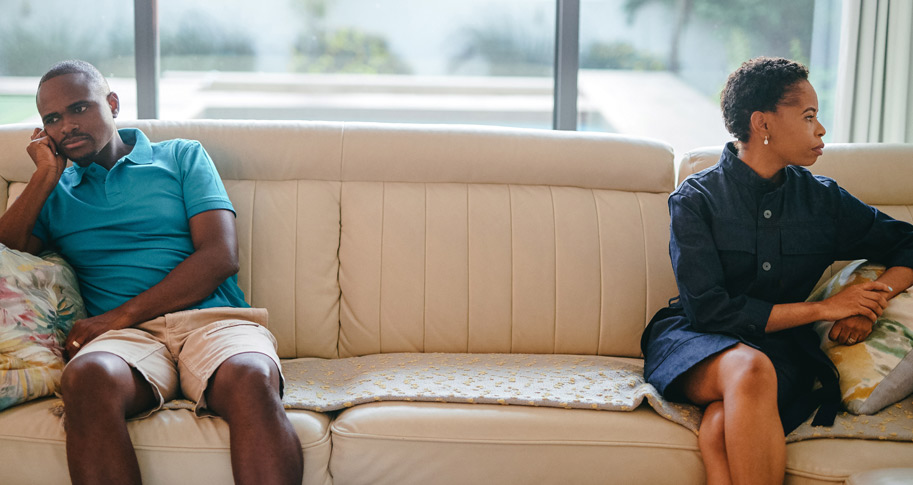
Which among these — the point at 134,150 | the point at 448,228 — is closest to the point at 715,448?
the point at 448,228

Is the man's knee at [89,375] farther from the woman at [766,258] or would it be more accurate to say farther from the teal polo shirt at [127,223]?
the woman at [766,258]

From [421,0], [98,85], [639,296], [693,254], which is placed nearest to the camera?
[693,254]

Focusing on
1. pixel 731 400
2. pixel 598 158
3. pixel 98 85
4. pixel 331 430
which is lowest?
pixel 331 430

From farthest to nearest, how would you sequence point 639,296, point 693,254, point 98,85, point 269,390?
1. point 639,296
2. point 98,85
3. point 693,254
4. point 269,390

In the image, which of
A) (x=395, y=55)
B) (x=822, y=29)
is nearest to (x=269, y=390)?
(x=395, y=55)

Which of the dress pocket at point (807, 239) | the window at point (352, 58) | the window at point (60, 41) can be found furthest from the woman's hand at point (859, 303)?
the window at point (60, 41)

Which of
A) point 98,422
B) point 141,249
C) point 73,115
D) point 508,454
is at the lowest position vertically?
point 508,454

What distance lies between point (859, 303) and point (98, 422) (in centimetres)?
168

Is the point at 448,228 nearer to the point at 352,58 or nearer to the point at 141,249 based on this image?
the point at 141,249

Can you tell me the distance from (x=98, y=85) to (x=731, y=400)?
1.71 metres

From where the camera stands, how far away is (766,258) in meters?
1.84

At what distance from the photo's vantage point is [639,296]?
85.6 inches

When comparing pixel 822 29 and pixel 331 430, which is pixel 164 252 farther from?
pixel 822 29

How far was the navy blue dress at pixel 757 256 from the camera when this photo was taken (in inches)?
68.5
